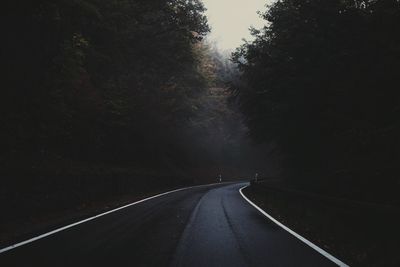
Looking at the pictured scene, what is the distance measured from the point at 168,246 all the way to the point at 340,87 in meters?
11.5

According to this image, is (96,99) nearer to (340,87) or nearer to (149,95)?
(149,95)

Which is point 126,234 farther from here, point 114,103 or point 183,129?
point 183,129

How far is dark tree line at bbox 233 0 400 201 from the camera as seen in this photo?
47.5 feet

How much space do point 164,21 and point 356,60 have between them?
23553 mm

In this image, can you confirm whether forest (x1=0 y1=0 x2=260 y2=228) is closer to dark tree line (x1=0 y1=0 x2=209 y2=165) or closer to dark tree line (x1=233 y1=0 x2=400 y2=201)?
dark tree line (x1=0 y1=0 x2=209 y2=165)

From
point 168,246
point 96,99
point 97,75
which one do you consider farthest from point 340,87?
point 97,75

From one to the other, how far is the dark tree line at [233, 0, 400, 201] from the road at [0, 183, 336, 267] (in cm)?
463

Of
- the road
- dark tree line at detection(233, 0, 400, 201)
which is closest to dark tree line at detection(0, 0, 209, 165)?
the road

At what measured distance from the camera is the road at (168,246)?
7.48m

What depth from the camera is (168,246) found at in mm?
8867

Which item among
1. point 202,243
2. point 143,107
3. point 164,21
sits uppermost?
point 164,21

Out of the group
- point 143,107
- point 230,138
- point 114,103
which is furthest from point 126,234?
point 230,138

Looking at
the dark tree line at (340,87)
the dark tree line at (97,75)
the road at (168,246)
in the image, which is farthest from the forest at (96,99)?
the dark tree line at (340,87)

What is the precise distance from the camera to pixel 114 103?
29.7m
